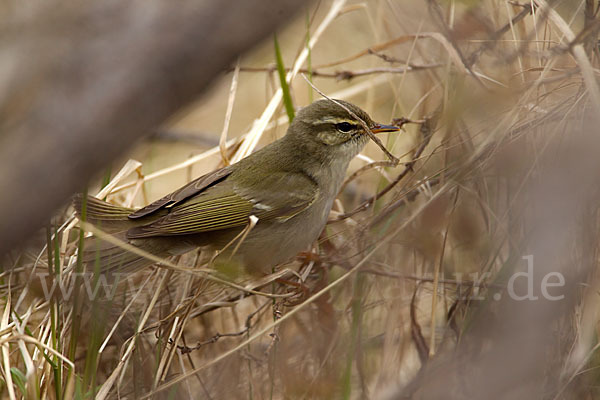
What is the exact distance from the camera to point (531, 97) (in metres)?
2.45

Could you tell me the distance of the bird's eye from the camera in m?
3.35

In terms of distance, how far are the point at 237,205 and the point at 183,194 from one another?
27cm

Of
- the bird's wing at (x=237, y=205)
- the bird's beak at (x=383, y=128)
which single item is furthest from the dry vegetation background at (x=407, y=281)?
the bird's wing at (x=237, y=205)

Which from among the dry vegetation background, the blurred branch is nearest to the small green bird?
the dry vegetation background

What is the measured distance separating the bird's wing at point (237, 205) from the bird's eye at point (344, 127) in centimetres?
29

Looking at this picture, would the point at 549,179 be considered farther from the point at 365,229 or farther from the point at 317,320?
the point at 317,320

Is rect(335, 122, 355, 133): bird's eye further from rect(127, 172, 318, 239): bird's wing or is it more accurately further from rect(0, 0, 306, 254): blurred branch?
rect(0, 0, 306, 254): blurred branch

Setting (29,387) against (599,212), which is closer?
(599,212)

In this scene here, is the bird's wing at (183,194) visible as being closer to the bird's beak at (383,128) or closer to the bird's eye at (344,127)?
the bird's eye at (344,127)

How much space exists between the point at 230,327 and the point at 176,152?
86.6 inches

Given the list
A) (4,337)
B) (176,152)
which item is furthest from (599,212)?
(176,152)

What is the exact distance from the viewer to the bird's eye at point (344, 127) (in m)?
3.35

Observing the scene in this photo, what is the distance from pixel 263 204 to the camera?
327 cm

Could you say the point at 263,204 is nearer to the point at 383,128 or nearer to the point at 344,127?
the point at 344,127
